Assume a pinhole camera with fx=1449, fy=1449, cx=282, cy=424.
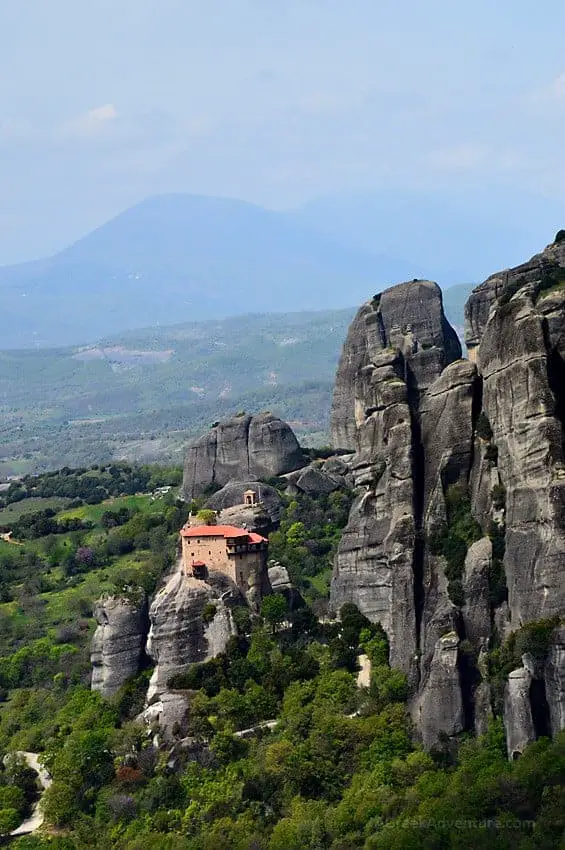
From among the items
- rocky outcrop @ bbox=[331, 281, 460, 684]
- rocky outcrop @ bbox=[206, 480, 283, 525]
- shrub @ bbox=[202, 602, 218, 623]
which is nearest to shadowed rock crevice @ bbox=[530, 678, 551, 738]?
rocky outcrop @ bbox=[331, 281, 460, 684]

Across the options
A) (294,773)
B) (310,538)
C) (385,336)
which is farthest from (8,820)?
(385,336)

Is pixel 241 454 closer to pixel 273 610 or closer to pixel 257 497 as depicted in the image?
pixel 257 497

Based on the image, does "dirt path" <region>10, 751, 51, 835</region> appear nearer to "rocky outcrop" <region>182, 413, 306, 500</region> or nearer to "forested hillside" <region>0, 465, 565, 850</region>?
"forested hillside" <region>0, 465, 565, 850</region>

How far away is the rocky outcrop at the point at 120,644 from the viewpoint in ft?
179

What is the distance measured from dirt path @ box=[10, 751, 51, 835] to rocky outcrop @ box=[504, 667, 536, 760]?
18.0m

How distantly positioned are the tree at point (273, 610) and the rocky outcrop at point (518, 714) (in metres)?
14.4

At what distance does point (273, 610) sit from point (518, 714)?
1538 centimetres

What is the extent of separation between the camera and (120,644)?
54750 millimetres

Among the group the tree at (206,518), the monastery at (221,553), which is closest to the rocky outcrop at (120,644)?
the monastery at (221,553)

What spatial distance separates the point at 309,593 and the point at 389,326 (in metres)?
21.9

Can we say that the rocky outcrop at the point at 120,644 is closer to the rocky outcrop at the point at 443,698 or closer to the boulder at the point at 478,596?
the rocky outcrop at the point at 443,698

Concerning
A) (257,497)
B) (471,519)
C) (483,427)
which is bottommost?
(471,519)

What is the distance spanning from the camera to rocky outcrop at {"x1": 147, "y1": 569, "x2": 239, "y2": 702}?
2070 inches

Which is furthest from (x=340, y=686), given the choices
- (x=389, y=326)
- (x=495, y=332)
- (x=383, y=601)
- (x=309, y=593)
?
(x=389, y=326)
